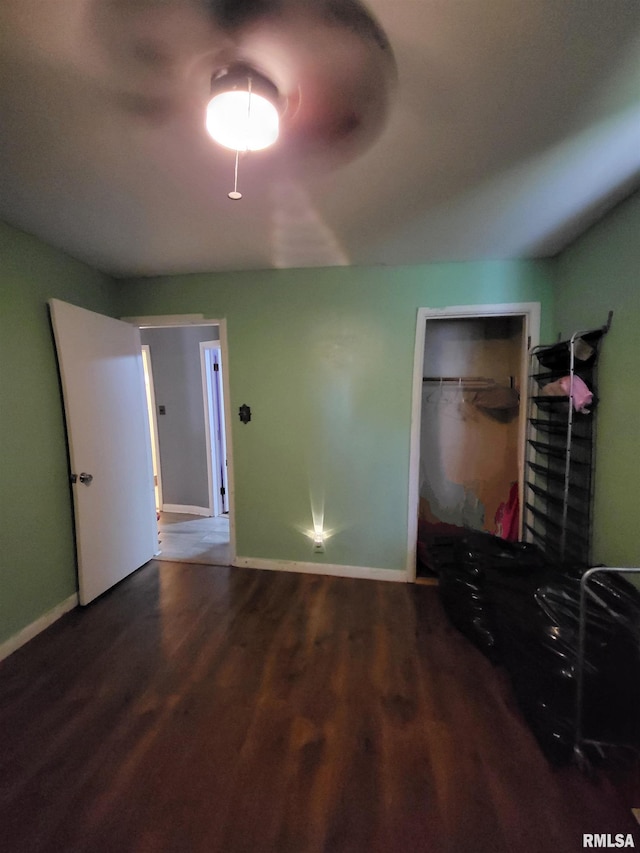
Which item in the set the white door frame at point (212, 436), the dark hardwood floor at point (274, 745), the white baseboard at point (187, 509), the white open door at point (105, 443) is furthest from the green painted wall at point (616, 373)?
the white baseboard at point (187, 509)

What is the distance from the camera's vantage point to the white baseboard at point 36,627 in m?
1.98

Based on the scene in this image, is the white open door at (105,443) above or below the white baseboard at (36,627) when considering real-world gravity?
above

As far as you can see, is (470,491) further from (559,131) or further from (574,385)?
(559,131)

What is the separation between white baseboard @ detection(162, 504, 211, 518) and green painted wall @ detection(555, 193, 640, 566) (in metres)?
3.81

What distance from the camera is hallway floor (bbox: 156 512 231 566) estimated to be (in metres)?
3.16

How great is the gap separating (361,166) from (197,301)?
1.76m

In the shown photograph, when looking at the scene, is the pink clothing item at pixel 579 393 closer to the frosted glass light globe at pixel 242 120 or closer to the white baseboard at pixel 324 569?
the white baseboard at pixel 324 569

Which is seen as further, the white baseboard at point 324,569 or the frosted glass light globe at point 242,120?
the white baseboard at point 324,569

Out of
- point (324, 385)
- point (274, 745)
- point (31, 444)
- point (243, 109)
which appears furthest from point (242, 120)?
point (274, 745)

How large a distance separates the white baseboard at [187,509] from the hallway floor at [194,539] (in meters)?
0.05

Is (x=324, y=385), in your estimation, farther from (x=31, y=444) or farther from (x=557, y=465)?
(x=31, y=444)

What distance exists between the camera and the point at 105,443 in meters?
2.57

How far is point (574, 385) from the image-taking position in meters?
1.92

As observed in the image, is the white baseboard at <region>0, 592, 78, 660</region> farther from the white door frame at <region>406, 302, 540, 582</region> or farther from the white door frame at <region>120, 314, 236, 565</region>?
the white door frame at <region>406, 302, 540, 582</region>
